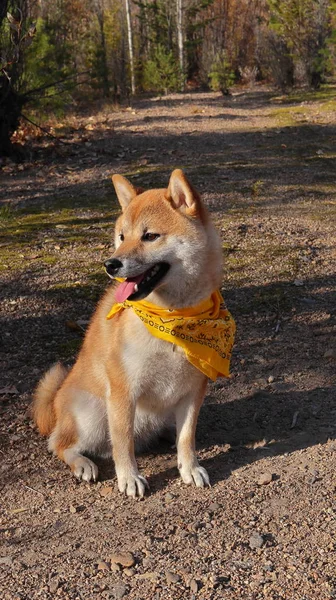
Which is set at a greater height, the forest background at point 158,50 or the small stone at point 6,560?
the forest background at point 158,50

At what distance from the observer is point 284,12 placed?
22094mm

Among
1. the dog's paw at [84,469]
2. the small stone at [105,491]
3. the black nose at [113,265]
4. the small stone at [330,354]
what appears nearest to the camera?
the black nose at [113,265]

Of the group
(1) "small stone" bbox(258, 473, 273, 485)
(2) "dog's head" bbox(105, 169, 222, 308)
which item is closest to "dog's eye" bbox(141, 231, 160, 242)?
(2) "dog's head" bbox(105, 169, 222, 308)

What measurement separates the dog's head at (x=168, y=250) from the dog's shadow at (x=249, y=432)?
0.99 m

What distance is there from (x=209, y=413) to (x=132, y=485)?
1.04m

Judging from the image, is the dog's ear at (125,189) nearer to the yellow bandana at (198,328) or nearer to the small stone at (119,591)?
the yellow bandana at (198,328)

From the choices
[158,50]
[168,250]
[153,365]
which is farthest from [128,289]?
[158,50]

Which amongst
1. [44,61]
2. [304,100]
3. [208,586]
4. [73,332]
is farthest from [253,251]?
[304,100]

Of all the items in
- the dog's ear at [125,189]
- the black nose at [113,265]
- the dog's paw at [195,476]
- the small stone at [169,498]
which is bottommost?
the small stone at [169,498]

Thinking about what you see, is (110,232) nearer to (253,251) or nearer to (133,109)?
(253,251)

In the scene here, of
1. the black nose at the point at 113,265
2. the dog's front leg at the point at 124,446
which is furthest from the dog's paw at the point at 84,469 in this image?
the black nose at the point at 113,265

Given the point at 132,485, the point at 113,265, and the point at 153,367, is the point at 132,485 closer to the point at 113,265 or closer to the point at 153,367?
the point at 153,367

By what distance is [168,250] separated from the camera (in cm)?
319

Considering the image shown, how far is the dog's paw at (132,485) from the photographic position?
337cm
